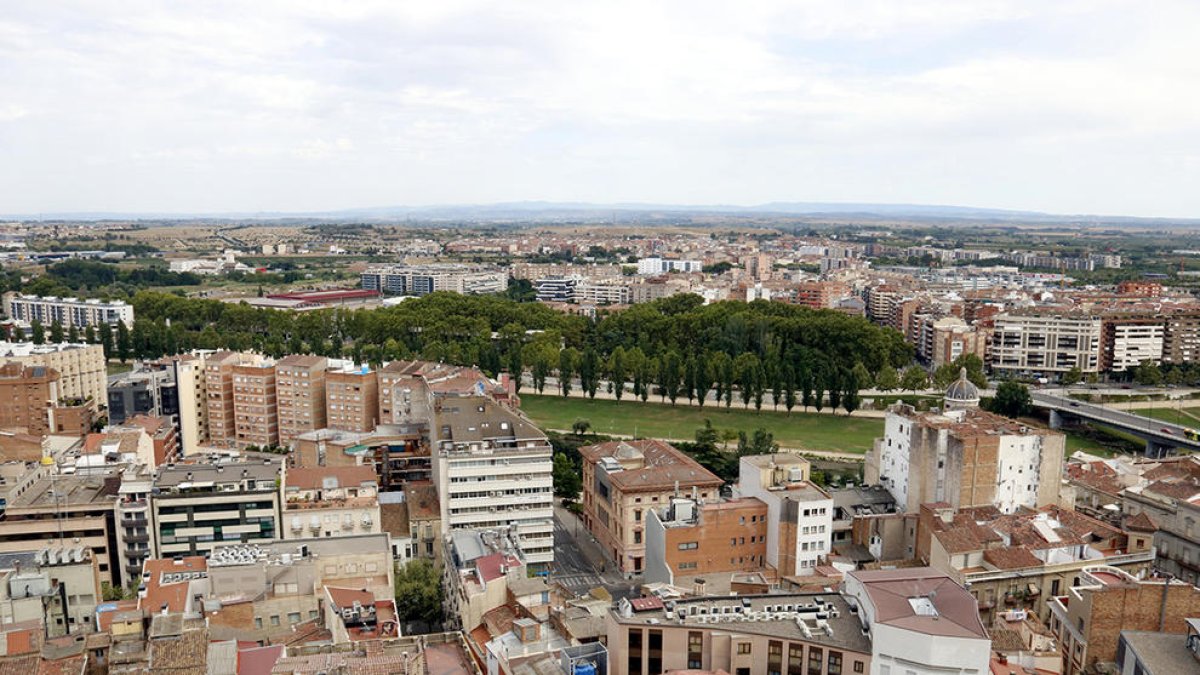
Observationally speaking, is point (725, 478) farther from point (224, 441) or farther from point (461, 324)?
point (461, 324)

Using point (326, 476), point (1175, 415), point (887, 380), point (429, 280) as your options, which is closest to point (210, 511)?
point (326, 476)

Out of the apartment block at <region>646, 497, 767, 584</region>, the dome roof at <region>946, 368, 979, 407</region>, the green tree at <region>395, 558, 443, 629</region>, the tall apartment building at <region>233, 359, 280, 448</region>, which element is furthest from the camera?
the tall apartment building at <region>233, 359, 280, 448</region>

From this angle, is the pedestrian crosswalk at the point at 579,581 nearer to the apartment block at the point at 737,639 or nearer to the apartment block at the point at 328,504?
the apartment block at the point at 328,504

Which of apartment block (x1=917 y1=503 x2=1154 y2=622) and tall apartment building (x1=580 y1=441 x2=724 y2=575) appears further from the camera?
tall apartment building (x1=580 y1=441 x2=724 y2=575)

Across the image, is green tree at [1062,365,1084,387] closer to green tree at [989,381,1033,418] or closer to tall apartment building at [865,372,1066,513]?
green tree at [989,381,1033,418]

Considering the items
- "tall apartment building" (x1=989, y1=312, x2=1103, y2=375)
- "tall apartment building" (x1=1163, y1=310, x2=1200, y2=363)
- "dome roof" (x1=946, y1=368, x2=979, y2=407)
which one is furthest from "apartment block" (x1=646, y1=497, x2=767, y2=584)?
"tall apartment building" (x1=1163, y1=310, x2=1200, y2=363)

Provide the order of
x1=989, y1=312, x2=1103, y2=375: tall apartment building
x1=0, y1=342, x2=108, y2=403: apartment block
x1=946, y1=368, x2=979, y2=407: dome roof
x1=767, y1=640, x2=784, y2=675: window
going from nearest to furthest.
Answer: x1=767, y1=640, x2=784, y2=675: window
x1=946, y1=368, x2=979, y2=407: dome roof
x1=0, y1=342, x2=108, y2=403: apartment block
x1=989, y1=312, x2=1103, y2=375: tall apartment building
